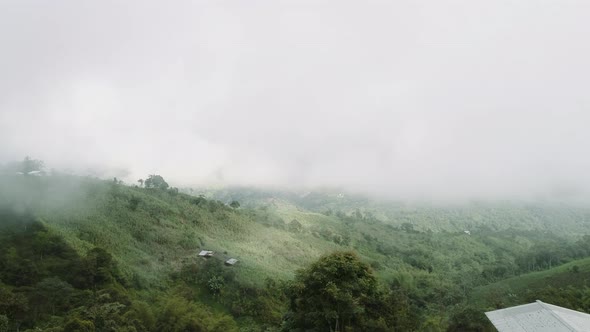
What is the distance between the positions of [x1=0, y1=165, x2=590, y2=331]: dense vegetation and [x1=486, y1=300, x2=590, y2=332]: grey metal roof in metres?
6.66

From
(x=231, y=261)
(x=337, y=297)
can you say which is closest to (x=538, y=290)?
(x=337, y=297)

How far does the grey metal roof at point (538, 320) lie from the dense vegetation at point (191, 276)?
666 centimetres

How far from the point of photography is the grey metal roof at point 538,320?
28094 millimetres

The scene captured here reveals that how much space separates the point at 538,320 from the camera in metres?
29.9

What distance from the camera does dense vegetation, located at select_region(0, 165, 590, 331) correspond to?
34.7 metres

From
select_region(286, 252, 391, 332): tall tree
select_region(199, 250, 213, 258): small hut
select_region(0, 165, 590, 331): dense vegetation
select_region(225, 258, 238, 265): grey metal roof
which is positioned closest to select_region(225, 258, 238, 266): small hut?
select_region(225, 258, 238, 265): grey metal roof

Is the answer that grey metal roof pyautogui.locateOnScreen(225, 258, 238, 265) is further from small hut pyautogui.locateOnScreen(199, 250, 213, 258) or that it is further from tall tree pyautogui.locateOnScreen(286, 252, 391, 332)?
tall tree pyautogui.locateOnScreen(286, 252, 391, 332)

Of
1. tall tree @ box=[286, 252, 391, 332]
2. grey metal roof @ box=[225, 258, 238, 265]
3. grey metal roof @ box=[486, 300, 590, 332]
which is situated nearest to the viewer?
grey metal roof @ box=[486, 300, 590, 332]

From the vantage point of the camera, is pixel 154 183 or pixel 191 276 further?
pixel 154 183

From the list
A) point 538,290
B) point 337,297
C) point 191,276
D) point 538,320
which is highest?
point 337,297

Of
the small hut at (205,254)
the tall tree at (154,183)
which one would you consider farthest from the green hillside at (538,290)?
the tall tree at (154,183)

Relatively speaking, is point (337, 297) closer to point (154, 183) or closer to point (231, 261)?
point (231, 261)

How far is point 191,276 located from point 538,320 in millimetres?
45813

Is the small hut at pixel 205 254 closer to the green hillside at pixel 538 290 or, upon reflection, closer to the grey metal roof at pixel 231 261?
the grey metal roof at pixel 231 261
